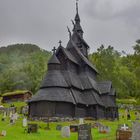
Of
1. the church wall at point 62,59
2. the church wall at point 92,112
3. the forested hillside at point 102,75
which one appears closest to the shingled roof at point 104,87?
the church wall at point 92,112

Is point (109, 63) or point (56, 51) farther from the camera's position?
point (109, 63)

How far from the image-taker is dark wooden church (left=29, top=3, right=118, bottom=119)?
5028cm

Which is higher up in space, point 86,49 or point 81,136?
point 86,49

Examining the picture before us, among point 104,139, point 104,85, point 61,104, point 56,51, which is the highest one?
point 56,51

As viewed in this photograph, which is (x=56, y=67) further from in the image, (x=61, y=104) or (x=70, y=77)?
(x=61, y=104)

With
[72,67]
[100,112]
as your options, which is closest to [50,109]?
[100,112]

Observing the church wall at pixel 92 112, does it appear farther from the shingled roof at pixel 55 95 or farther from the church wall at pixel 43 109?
the church wall at pixel 43 109

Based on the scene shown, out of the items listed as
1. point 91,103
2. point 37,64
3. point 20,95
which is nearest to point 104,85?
point 91,103

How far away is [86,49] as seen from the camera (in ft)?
229

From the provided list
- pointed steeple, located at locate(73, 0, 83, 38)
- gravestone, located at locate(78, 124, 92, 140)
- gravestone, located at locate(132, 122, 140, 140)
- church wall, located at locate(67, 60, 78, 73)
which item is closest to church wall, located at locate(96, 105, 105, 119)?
church wall, located at locate(67, 60, 78, 73)

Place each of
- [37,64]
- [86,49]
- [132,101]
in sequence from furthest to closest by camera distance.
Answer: [37,64] < [132,101] < [86,49]

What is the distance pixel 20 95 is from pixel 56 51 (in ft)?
117

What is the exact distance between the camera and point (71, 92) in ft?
173

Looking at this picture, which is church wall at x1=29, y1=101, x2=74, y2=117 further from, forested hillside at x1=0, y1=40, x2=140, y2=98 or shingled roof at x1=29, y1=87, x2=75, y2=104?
forested hillside at x1=0, y1=40, x2=140, y2=98
